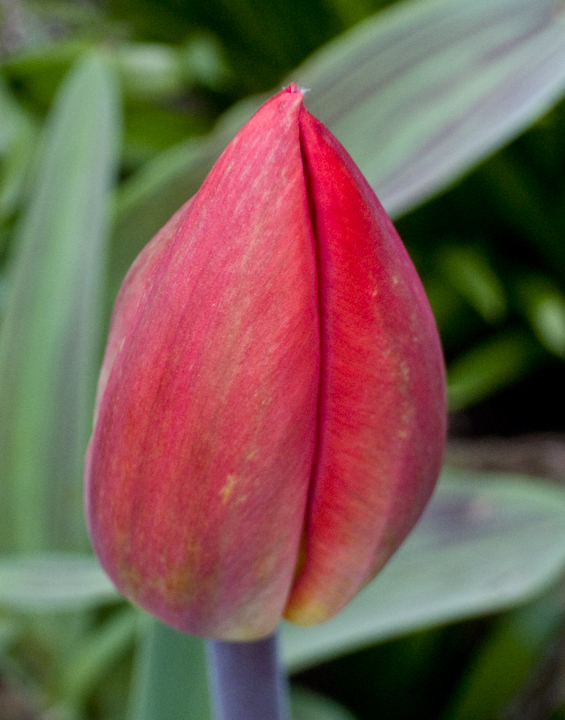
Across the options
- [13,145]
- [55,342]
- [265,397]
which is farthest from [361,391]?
[13,145]

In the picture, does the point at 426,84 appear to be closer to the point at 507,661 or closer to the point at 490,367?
the point at 507,661

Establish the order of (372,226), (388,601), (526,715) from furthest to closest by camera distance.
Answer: (526,715) → (388,601) → (372,226)

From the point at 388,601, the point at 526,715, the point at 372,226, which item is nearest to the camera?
the point at 372,226

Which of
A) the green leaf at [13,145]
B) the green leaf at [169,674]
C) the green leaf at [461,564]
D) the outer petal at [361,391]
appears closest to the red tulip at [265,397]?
the outer petal at [361,391]

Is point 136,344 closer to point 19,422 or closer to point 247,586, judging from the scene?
point 247,586

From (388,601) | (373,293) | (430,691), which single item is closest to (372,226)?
(373,293)

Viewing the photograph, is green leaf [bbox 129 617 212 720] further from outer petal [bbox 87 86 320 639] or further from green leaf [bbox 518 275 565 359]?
green leaf [bbox 518 275 565 359]

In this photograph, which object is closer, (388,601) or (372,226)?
(372,226)
